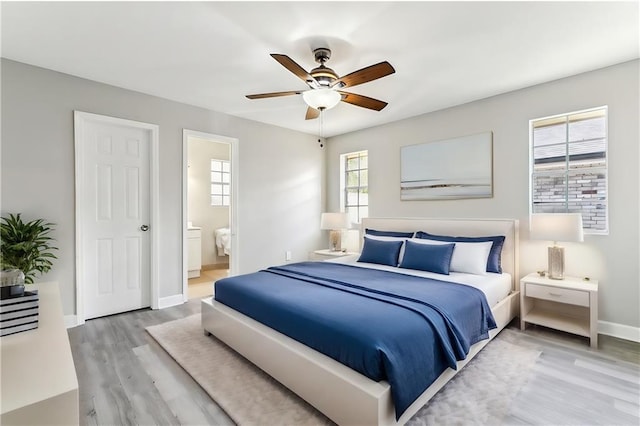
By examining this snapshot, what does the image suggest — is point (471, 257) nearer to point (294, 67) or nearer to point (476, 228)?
point (476, 228)

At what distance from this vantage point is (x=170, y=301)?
388 cm

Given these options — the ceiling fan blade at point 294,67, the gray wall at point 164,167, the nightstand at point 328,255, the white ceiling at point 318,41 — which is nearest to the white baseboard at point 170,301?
the gray wall at point 164,167

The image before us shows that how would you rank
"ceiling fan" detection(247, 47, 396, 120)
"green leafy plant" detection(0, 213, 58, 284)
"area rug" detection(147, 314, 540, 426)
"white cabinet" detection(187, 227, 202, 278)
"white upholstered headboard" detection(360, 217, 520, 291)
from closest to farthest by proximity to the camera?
1. "area rug" detection(147, 314, 540, 426)
2. "ceiling fan" detection(247, 47, 396, 120)
3. "green leafy plant" detection(0, 213, 58, 284)
4. "white upholstered headboard" detection(360, 217, 520, 291)
5. "white cabinet" detection(187, 227, 202, 278)

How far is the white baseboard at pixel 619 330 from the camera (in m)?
2.83

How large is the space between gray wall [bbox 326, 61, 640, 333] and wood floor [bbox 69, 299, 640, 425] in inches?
25.4

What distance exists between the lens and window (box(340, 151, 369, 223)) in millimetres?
5289

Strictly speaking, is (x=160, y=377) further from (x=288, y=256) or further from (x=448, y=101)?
(x=448, y=101)

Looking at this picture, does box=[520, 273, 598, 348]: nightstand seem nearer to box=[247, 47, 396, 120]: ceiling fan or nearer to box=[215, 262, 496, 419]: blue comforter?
box=[215, 262, 496, 419]: blue comforter

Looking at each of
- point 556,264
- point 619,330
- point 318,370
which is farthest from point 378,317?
point 619,330

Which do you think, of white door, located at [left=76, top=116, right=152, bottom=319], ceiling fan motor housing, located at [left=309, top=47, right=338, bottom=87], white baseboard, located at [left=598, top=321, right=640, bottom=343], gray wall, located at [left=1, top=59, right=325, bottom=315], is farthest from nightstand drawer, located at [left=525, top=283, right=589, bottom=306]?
white door, located at [left=76, top=116, right=152, bottom=319]

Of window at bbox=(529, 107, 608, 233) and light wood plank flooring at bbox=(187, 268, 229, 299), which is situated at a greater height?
window at bbox=(529, 107, 608, 233)

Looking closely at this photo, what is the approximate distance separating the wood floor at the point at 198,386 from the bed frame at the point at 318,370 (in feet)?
1.30

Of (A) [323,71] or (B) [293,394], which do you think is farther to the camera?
(A) [323,71]

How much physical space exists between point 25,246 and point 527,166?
508 cm
